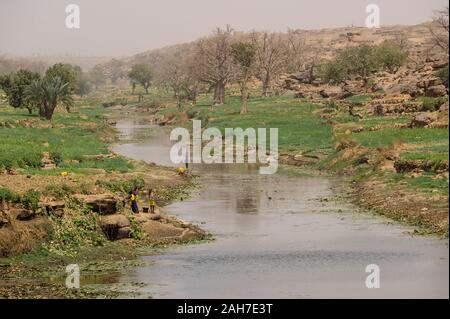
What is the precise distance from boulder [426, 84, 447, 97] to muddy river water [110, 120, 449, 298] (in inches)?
1273

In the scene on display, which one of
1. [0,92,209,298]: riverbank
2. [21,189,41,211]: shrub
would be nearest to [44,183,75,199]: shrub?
[0,92,209,298]: riverbank

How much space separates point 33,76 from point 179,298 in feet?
236

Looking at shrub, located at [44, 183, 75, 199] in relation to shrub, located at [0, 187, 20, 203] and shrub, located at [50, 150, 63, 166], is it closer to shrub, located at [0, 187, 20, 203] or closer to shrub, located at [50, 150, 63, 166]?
shrub, located at [0, 187, 20, 203]

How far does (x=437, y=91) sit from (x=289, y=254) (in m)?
50.7

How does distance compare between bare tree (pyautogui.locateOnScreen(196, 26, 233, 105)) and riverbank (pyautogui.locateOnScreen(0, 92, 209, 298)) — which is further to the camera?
bare tree (pyautogui.locateOnScreen(196, 26, 233, 105))

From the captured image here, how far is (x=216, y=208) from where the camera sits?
4347cm

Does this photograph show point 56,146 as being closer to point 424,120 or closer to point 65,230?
point 424,120

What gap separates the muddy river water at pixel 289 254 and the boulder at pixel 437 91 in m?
32.3

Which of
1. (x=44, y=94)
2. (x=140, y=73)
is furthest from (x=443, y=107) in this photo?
(x=140, y=73)

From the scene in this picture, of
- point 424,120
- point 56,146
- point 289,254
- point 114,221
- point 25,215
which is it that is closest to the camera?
point 289,254

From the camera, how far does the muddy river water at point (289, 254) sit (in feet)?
83.7

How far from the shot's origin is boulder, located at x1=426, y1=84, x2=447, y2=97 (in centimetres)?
7794

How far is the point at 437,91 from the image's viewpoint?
258 ft

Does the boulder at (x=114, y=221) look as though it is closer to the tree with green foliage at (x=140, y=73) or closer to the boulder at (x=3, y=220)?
the boulder at (x=3, y=220)
